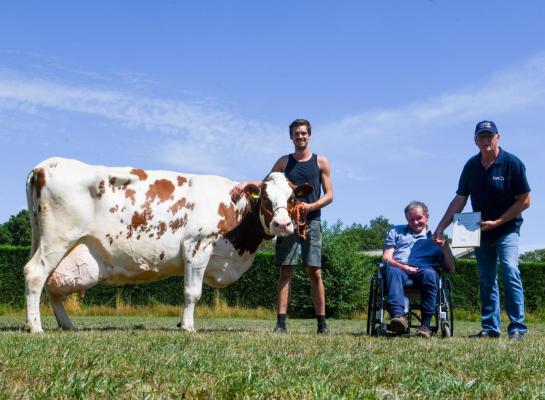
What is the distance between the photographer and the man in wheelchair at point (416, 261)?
664 centimetres

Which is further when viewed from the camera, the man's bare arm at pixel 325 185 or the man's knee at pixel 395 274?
the man's bare arm at pixel 325 185

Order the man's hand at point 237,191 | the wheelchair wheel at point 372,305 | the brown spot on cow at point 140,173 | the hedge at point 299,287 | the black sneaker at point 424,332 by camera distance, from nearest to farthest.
Result: the black sneaker at point 424,332 → the wheelchair wheel at point 372,305 → the brown spot on cow at point 140,173 → the man's hand at point 237,191 → the hedge at point 299,287

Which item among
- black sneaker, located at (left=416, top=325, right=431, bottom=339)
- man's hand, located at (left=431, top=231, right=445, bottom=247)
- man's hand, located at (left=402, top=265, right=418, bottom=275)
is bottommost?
black sneaker, located at (left=416, top=325, right=431, bottom=339)

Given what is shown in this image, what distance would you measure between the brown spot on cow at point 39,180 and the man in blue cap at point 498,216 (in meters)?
4.02

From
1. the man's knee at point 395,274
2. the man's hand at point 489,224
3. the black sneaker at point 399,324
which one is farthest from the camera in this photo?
the man's hand at point 489,224

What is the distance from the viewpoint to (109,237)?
6.83 meters

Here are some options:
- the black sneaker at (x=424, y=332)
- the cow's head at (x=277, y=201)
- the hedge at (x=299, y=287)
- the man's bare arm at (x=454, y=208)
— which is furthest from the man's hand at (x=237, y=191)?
the hedge at (x=299, y=287)

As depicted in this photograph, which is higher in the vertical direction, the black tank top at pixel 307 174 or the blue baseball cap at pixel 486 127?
the blue baseball cap at pixel 486 127

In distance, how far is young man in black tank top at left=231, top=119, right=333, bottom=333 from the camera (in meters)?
A: 7.22

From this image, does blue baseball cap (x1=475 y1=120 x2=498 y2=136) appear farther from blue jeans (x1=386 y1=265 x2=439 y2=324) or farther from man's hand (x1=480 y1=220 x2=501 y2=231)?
blue jeans (x1=386 y1=265 x2=439 y2=324)

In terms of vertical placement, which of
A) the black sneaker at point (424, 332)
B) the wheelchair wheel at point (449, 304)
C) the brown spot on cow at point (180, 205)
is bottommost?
the black sneaker at point (424, 332)

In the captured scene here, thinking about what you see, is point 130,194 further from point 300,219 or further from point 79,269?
point 300,219

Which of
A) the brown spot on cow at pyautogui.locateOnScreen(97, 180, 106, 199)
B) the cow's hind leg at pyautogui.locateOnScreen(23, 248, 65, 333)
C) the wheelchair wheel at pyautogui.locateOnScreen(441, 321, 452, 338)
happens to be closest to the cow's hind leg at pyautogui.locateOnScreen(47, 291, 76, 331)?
the cow's hind leg at pyautogui.locateOnScreen(23, 248, 65, 333)

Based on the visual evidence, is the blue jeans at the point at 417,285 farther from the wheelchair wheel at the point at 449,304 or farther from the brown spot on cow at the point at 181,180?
the brown spot on cow at the point at 181,180
